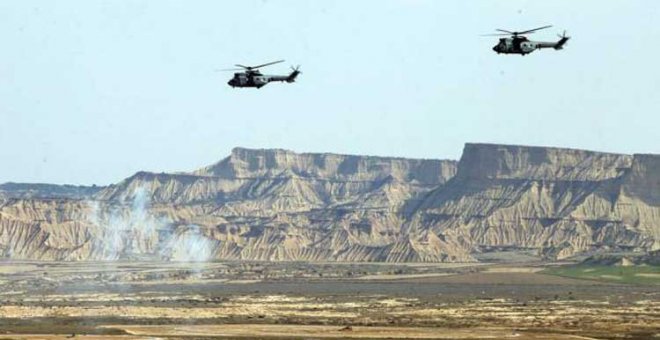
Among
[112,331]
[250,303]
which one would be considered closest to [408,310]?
[250,303]

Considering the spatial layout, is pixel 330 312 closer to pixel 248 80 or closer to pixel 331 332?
pixel 331 332

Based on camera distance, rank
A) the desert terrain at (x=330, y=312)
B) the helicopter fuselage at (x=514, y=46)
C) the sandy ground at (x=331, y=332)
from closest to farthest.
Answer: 1. the helicopter fuselage at (x=514, y=46)
2. the sandy ground at (x=331, y=332)
3. the desert terrain at (x=330, y=312)

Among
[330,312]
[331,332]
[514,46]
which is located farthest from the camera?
[330,312]

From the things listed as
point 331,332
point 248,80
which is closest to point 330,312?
point 331,332

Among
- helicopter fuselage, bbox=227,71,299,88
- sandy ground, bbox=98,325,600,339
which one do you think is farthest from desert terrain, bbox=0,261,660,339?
helicopter fuselage, bbox=227,71,299,88

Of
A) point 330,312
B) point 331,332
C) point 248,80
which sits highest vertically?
point 248,80

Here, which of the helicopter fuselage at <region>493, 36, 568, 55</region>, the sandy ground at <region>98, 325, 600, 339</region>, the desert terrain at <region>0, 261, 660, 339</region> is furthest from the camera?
the desert terrain at <region>0, 261, 660, 339</region>

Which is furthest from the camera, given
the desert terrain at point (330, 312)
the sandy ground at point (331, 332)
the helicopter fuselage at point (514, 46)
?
the desert terrain at point (330, 312)

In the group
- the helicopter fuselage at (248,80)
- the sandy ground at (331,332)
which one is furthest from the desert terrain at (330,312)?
the helicopter fuselage at (248,80)

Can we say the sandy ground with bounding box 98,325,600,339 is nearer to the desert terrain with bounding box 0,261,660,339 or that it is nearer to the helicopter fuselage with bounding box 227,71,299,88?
the desert terrain with bounding box 0,261,660,339

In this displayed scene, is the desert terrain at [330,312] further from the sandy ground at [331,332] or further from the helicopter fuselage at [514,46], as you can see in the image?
the helicopter fuselage at [514,46]

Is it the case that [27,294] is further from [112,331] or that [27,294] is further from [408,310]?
[112,331]
